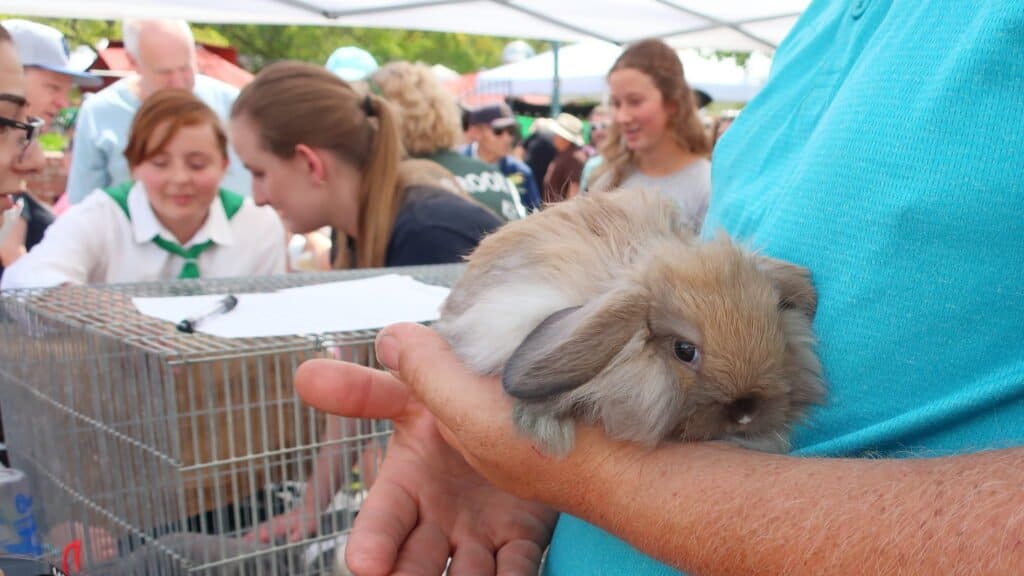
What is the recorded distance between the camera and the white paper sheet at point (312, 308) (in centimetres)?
178

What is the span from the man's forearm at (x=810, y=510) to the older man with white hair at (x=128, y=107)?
14.3ft

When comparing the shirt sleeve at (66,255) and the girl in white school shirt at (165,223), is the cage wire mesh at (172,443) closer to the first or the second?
the shirt sleeve at (66,255)

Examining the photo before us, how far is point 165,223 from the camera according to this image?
3.29 m

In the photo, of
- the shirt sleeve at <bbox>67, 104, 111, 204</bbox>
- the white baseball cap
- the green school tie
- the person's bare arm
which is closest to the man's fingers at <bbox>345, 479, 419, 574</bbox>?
the person's bare arm

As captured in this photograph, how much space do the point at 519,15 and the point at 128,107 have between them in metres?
2.84

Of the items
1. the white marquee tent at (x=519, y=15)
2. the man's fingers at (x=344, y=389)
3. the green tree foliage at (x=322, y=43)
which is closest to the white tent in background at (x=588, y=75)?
the green tree foliage at (x=322, y=43)

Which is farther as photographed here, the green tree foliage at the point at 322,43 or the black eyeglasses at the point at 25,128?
the green tree foliage at the point at 322,43

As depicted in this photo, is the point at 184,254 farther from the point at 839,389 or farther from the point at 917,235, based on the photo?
the point at 917,235

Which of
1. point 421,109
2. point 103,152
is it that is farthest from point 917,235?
point 103,152

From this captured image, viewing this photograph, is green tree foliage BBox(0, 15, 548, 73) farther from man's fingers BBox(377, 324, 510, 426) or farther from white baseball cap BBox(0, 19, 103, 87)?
man's fingers BBox(377, 324, 510, 426)

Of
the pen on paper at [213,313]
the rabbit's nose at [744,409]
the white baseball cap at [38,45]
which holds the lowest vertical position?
the pen on paper at [213,313]

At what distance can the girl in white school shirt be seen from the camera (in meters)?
3.00

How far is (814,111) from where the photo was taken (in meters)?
1.16

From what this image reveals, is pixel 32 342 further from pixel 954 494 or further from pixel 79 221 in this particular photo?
pixel 954 494
